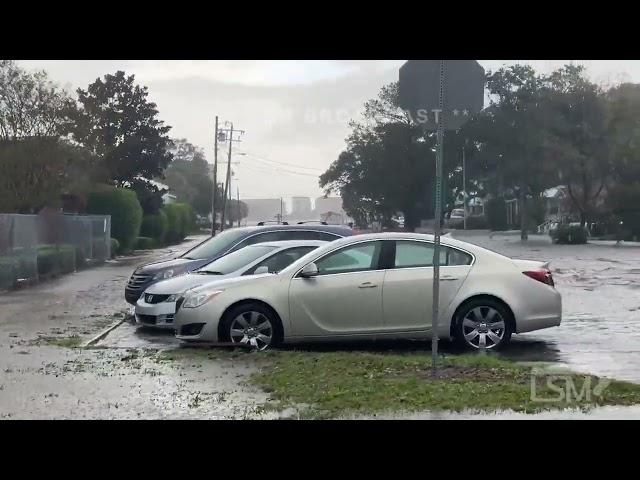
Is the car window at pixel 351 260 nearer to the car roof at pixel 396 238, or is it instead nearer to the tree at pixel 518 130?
the car roof at pixel 396 238

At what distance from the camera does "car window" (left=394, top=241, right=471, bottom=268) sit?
453 inches

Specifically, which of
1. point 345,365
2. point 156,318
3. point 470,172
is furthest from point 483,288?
point 470,172

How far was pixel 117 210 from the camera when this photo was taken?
43219 millimetres

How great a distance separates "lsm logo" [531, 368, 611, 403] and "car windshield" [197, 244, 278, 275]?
5.42m

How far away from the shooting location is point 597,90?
178 feet

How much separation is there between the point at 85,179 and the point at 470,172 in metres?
22.8

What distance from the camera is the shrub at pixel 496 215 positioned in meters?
65.5

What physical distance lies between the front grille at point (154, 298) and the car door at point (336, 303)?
2.86 metres

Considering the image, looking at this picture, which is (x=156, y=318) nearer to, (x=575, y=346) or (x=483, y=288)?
(x=483, y=288)

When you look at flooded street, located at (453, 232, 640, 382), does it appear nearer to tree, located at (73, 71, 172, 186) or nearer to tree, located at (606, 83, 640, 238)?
tree, located at (606, 83, 640, 238)

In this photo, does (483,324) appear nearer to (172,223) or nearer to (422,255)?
(422,255)

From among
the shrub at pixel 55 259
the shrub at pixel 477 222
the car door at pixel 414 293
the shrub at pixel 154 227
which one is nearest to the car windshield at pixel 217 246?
the car door at pixel 414 293
